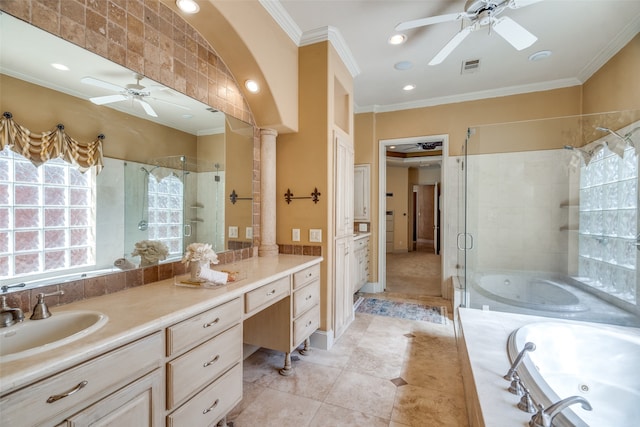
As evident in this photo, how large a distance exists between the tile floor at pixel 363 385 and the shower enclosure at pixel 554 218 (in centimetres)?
114

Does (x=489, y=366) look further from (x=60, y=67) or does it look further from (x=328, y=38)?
(x=328, y=38)

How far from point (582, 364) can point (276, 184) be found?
2.73m

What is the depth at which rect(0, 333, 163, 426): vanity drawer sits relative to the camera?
760 mm

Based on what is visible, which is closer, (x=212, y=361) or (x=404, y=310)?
(x=212, y=361)

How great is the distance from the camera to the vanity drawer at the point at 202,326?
121 centimetres

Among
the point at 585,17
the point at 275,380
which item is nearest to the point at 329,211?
the point at 275,380

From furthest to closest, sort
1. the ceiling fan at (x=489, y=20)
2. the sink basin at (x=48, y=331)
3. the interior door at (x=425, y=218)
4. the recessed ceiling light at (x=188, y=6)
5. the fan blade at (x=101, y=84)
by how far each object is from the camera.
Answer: the interior door at (x=425, y=218), the ceiling fan at (x=489, y=20), the recessed ceiling light at (x=188, y=6), the fan blade at (x=101, y=84), the sink basin at (x=48, y=331)

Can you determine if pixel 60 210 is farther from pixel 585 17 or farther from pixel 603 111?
pixel 603 111

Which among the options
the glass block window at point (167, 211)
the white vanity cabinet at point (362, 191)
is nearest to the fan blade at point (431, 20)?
the glass block window at point (167, 211)

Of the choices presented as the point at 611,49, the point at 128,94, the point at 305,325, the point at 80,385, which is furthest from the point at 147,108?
the point at 611,49

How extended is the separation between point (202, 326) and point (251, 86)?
190cm

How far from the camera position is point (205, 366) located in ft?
4.53

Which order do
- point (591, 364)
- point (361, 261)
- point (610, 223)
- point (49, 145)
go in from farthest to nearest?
point (361, 261) < point (610, 223) < point (591, 364) < point (49, 145)

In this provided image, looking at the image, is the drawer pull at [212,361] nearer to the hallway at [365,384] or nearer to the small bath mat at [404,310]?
the hallway at [365,384]
